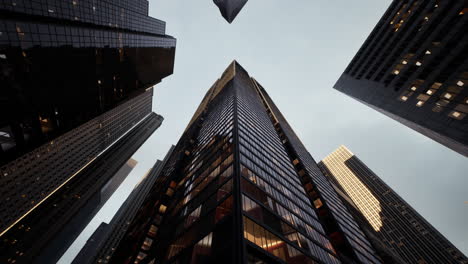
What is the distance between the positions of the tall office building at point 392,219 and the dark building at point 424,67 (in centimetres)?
4545

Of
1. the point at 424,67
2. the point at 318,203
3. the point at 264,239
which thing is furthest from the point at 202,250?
the point at 424,67

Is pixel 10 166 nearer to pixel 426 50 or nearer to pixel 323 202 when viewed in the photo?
pixel 323 202

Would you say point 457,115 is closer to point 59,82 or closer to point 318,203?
point 318,203

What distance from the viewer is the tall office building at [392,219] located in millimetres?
97500

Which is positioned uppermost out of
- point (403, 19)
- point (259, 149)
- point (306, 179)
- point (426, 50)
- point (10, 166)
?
point (403, 19)

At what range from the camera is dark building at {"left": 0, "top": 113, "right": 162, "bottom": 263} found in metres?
90.0

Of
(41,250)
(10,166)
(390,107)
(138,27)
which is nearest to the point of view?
(390,107)

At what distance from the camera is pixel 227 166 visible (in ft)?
91.8

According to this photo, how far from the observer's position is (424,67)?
1537 inches

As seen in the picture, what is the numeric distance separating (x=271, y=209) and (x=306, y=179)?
3077 centimetres

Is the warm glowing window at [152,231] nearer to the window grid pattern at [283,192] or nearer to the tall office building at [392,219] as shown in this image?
the window grid pattern at [283,192]

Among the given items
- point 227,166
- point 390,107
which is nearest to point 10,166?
point 227,166

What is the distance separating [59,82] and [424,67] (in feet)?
249

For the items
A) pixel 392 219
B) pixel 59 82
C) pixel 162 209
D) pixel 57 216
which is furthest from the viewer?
pixel 392 219
